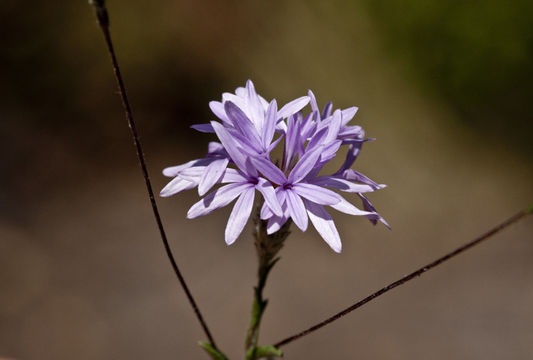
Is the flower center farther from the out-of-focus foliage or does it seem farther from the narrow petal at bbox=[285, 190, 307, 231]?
the out-of-focus foliage

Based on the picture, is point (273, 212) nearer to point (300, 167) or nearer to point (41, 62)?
point (300, 167)

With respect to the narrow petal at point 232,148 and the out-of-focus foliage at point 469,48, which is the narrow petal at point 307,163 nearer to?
the narrow petal at point 232,148

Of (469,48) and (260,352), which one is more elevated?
(469,48)

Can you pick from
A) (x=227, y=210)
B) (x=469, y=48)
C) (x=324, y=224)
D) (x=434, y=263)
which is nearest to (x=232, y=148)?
(x=324, y=224)

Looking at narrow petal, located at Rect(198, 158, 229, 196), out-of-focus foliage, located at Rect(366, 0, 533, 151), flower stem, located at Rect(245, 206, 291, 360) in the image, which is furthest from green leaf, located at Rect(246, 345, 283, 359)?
out-of-focus foliage, located at Rect(366, 0, 533, 151)

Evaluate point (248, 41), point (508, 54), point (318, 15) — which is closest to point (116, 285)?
point (248, 41)

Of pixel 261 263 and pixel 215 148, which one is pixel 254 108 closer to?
pixel 215 148
